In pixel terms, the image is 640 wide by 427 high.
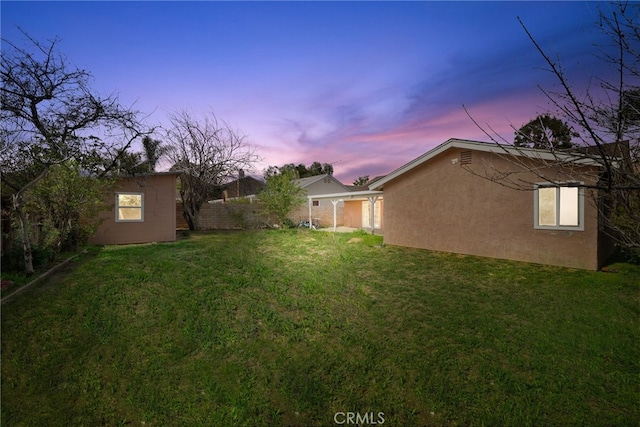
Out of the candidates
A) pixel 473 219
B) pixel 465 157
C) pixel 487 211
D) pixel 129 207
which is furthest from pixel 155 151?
pixel 487 211

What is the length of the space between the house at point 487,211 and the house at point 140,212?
359 inches

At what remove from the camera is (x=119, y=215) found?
41.8 ft

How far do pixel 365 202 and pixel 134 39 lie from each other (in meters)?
15.7

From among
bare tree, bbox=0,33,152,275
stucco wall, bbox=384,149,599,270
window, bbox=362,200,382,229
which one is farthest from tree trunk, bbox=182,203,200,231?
stucco wall, bbox=384,149,599,270

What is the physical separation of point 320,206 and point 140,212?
43.3 ft

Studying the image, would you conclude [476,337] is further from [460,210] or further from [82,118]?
[82,118]

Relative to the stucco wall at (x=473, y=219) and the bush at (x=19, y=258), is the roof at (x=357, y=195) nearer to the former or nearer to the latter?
the stucco wall at (x=473, y=219)

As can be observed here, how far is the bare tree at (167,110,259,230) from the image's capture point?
1855 cm

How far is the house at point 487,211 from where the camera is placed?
8.30m

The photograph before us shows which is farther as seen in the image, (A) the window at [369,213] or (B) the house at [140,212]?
(A) the window at [369,213]

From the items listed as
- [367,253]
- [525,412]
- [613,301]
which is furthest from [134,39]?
[613,301]

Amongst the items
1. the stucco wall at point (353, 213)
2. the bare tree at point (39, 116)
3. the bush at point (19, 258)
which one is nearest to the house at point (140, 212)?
the bare tree at point (39, 116)

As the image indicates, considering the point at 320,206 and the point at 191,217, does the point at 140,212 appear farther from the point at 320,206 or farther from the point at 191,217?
the point at 320,206

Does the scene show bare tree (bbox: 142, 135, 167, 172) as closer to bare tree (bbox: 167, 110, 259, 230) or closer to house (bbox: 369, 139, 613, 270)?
bare tree (bbox: 167, 110, 259, 230)
